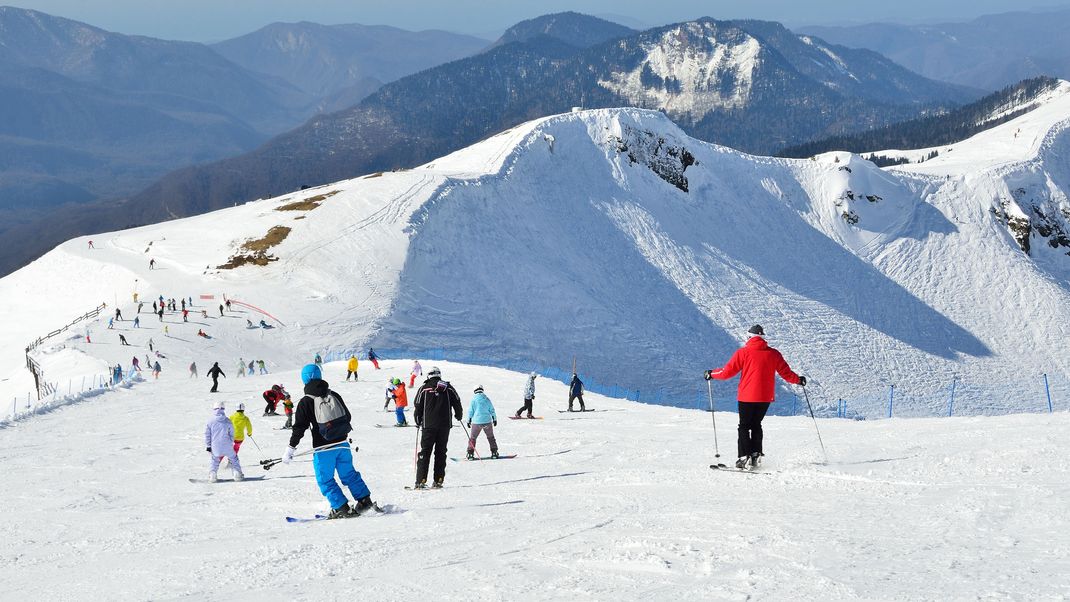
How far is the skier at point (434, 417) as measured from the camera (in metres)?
13.5

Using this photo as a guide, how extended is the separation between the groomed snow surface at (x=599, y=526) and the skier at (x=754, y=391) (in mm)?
415

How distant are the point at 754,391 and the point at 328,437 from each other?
6.21 metres

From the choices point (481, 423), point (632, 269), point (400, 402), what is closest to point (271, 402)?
point (400, 402)

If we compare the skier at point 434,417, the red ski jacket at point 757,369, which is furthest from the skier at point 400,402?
the red ski jacket at point 757,369

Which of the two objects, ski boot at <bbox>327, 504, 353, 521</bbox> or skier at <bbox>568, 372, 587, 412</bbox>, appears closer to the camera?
ski boot at <bbox>327, 504, 353, 521</bbox>

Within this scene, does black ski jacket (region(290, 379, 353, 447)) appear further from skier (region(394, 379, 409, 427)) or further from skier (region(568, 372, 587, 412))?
skier (region(568, 372, 587, 412))

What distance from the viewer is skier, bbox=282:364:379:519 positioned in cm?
1109

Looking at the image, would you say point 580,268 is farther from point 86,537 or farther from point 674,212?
point 86,537

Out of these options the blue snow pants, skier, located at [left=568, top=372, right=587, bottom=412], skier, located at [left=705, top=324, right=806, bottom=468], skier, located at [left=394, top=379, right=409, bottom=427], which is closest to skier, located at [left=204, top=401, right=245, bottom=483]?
the blue snow pants

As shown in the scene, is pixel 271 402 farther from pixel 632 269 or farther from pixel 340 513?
pixel 632 269

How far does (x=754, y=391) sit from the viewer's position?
12.9m

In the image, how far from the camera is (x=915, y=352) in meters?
76.0

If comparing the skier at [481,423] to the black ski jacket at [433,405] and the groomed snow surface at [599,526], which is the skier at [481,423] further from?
the black ski jacket at [433,405]

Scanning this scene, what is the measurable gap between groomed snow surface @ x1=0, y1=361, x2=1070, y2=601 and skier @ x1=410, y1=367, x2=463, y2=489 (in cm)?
47
